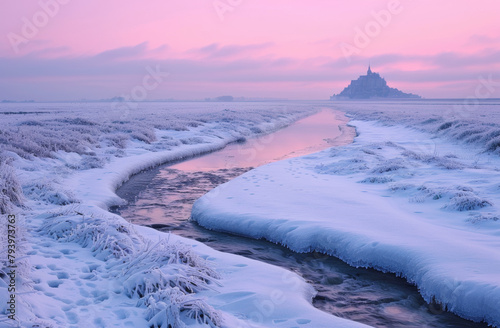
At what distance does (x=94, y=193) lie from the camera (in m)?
12.5

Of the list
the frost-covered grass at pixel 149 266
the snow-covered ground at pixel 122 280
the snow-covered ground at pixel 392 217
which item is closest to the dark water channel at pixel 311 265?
the snow-covered ground at pixel 392 217

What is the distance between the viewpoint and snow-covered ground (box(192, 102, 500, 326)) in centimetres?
632

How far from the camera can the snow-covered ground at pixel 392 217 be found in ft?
20.7

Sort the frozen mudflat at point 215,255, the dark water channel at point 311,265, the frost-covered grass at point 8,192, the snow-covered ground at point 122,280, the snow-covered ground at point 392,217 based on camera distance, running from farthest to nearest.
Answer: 1. the frost-covered grass at point 8,192
2. the snow-covered ground at point 392,217
3. the dark water channel at point 311,265
4. the frozen mudflat at point 215,255
5. the snow-covered ground at point 122,280

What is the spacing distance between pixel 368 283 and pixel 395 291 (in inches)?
20.3

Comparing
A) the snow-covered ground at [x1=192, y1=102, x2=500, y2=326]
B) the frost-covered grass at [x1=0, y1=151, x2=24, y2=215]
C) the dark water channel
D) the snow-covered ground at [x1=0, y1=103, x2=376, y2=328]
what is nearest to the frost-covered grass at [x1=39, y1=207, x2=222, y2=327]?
the snow-covered ground at [x1=0, y1=103, x2=376, y2=328]

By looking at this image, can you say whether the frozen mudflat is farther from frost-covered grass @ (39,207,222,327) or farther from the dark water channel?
the dark water channel

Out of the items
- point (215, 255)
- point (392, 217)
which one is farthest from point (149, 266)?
point (392, 217)

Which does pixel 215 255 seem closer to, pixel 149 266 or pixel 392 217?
pixel 149 266

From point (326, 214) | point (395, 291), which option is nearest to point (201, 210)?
point (326, 214)

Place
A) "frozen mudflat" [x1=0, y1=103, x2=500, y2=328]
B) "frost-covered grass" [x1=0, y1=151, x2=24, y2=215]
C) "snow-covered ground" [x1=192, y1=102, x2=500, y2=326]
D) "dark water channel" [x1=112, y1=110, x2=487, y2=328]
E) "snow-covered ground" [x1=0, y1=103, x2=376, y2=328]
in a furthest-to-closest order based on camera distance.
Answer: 1. "frost-covered grass" [x1=0, y1=151, x2=24, y2=215]
2. "snow-covered ground" [x1=192, y1=102, x2=500, y2=326]
3. "dark water channel" [x1=112, y1=110, x2=487, y2=328]
4. "frozen mudflat" [x1=0, y1=103, x2=500, y2=328]
5. "snow-covered ground" [x1=0, y1=103, x2=376, y2=328]

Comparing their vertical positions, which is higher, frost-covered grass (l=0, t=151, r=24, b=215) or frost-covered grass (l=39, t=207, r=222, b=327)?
frost-covered grass (l=0, t=151, r=24, b=215)

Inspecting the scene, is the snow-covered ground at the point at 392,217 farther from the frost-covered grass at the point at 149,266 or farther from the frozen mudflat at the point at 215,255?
the frost-covered grass at the point at 149,266

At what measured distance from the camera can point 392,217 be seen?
941 cm
